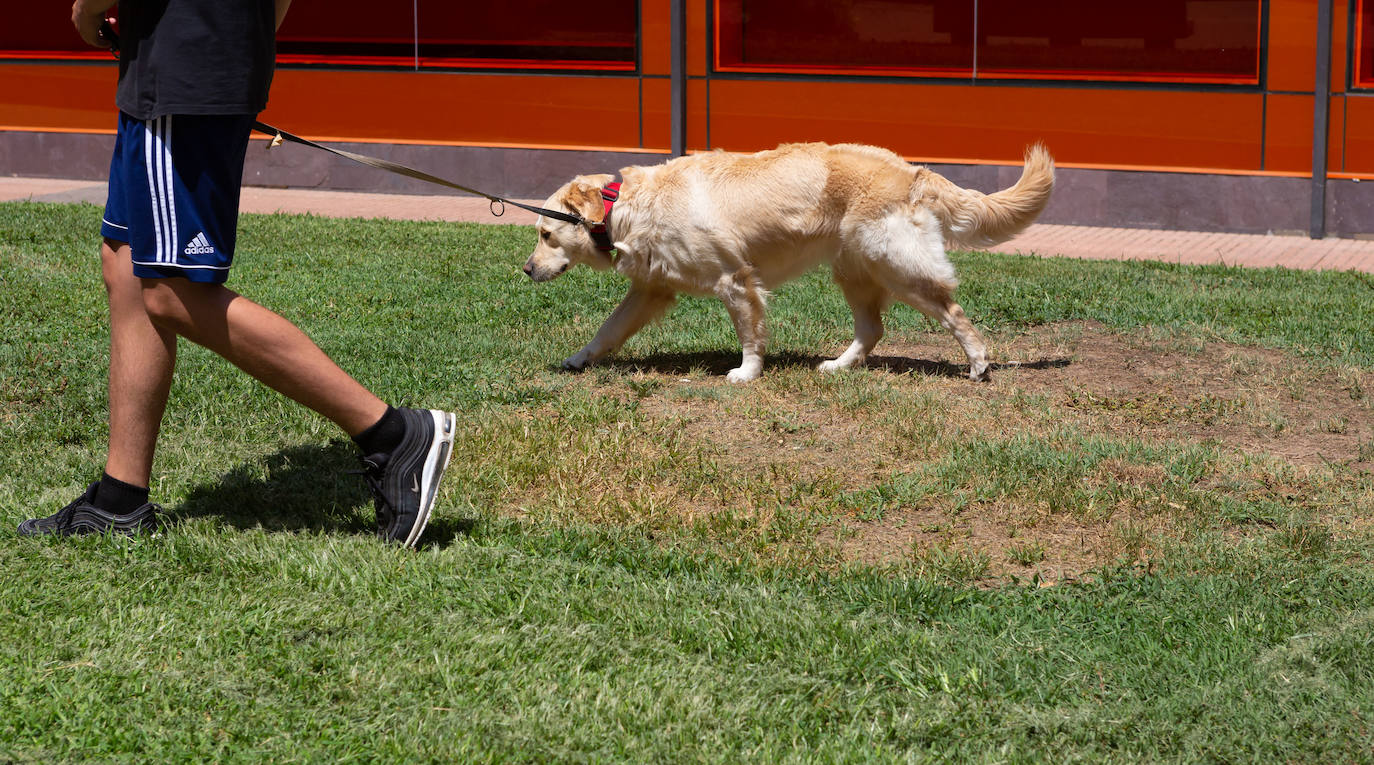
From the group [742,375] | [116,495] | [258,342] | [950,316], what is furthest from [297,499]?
[950,316]

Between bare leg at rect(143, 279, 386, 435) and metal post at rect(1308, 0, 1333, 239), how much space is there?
30.1 ft

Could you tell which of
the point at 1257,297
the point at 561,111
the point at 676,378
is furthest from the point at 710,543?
the point at 561,111

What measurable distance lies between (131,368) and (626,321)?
2.76 m

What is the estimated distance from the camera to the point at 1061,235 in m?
11.3

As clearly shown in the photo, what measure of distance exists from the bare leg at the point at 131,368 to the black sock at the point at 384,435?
24.6 inches

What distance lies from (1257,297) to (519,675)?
20.1 ft

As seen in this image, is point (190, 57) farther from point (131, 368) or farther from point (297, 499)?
point (297, 499)

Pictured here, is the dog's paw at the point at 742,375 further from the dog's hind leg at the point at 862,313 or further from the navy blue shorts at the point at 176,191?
the navy blue shorts at the point at 176,191

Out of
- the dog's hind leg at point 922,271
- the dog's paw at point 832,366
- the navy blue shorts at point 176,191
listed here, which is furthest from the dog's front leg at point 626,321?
the navy blue shorts at point 176,191

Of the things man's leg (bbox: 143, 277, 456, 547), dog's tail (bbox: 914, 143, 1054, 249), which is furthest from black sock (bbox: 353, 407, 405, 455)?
dog's tail (bbox: 914, 143, 1054, 249)

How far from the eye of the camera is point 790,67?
1245cm

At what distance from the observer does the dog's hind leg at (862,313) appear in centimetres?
652

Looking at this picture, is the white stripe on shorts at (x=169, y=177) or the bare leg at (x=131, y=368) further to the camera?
the bare leg at (x=131, y=368)

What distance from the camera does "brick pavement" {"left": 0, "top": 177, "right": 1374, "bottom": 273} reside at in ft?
33.3
